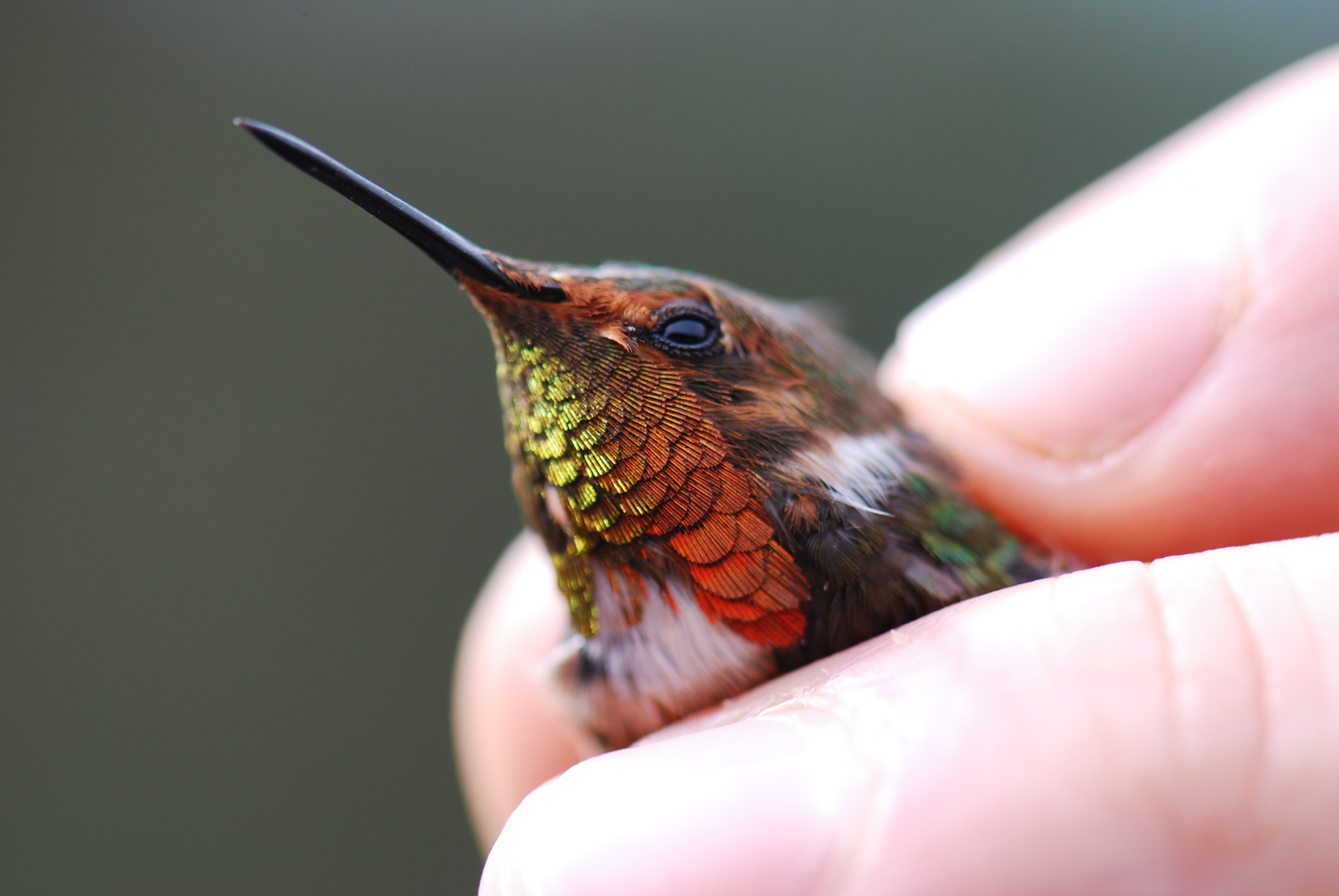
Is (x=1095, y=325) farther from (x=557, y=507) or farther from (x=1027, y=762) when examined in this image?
(x=557, y=507)

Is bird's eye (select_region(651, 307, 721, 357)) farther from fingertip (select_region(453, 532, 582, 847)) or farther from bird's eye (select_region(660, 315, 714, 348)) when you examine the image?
fingertip (select_region(453, 532, 582, 847))

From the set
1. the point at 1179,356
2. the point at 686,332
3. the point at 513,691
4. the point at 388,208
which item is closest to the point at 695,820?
the point at 686,332

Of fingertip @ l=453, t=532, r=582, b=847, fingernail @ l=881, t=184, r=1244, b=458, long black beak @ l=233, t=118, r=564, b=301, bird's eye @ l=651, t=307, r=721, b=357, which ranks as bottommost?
fingertip @ l=453, t=532, r=582, b=847

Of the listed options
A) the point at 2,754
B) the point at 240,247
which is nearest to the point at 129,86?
the point at 240,247

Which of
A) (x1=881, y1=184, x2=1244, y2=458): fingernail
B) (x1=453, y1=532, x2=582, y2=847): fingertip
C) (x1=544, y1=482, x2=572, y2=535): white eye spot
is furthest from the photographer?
(x1=453, y1=532, x2=582, y2=847): fingertip

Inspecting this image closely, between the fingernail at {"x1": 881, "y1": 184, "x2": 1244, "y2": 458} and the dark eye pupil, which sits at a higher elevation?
the dark eye pupil

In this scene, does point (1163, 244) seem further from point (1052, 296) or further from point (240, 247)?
point (240, 247)

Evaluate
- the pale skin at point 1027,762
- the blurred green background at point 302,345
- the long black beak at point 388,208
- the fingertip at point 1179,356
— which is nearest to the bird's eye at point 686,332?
the long black beak at point 388,208

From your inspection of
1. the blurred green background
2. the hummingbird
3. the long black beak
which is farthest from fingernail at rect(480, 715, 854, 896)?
the blurred green background

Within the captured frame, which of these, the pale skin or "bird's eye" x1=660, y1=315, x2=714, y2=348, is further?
"bird's eye" x1=660, y1=315, x2=714, y2=348
